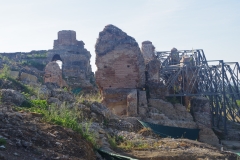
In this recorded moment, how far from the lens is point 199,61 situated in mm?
19109

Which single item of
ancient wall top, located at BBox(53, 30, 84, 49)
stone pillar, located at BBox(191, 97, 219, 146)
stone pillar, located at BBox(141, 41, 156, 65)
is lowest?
stone pillar, located at BBox(191, 97, 219, 146)

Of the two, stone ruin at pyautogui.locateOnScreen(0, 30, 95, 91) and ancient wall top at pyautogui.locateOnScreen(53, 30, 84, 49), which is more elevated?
ancient wall top at pyautogui.locateOnScreen(53, 30, 84, 49)

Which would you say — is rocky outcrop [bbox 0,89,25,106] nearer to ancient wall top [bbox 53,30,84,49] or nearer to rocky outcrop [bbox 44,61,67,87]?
rocky outcrop [bbox 44,61,67,87]

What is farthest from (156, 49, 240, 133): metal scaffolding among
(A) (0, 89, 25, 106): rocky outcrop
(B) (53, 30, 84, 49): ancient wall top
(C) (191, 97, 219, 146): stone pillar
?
(B) (53, 30, 84, 49): ancient wall top

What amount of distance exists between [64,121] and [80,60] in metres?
26.3

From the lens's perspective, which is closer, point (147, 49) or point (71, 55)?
point (147, 49)

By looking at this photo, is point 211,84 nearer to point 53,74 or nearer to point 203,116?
point 203,116

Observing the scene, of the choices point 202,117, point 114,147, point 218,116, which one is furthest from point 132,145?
point 218,116

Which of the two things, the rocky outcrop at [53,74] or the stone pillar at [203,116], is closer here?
the stone pillar at [203,116]

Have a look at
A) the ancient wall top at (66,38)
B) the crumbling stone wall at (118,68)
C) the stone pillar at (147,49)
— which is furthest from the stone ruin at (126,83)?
the ancient wall top at (66,38)

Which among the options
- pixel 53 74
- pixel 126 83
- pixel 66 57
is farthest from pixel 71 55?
pixel 126 83

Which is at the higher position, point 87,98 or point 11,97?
point 11,97

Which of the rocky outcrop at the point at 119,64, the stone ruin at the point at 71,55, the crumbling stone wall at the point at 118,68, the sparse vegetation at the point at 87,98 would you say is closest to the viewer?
the sparse vegetation at the point at 87,98

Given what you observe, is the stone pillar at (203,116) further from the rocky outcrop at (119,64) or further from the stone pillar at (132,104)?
the rocky outcrop at (119,64)
